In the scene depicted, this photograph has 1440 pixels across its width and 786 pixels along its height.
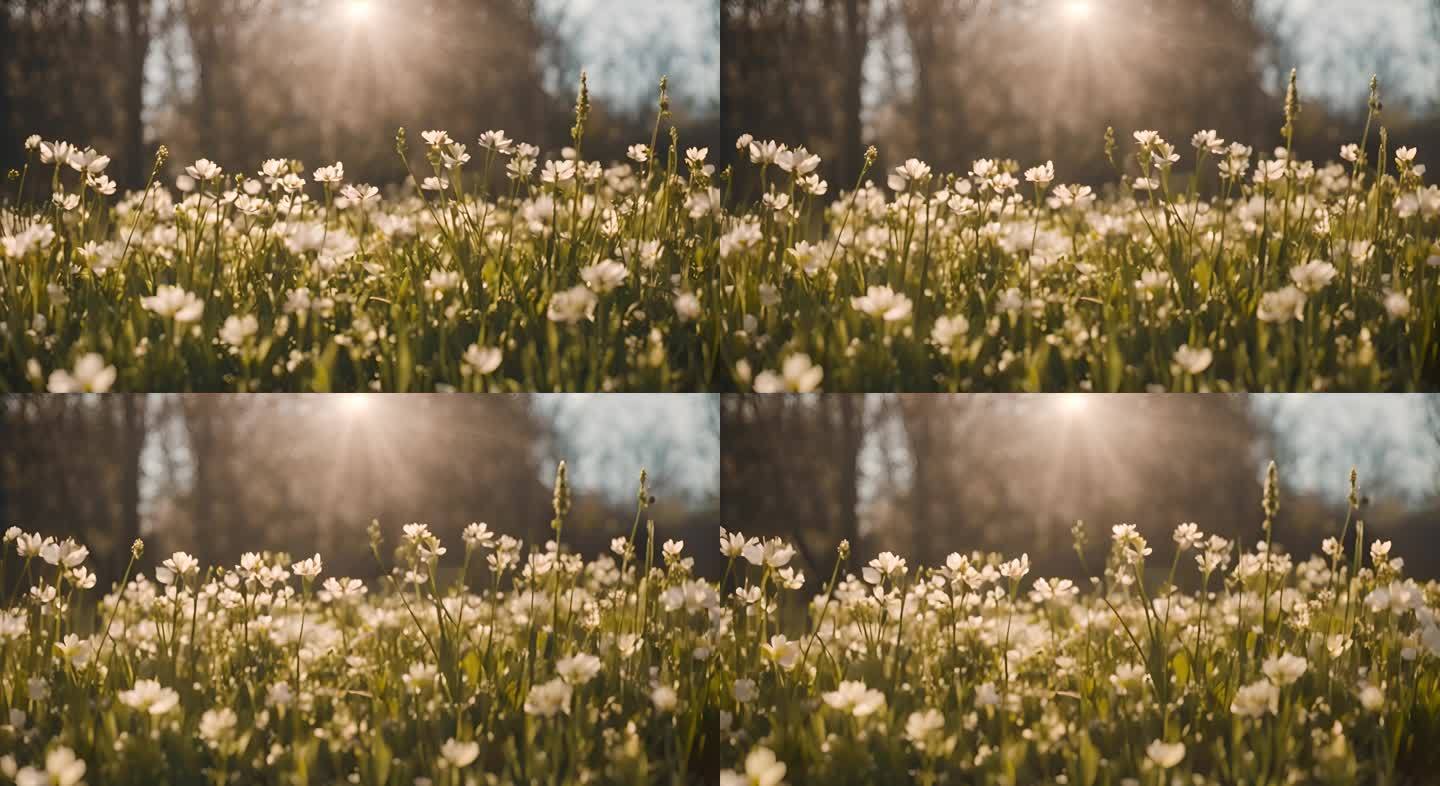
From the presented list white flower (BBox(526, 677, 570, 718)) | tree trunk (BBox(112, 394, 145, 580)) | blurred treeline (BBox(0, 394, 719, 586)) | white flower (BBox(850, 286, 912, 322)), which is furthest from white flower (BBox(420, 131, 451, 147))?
white flower (BBox(526, 677, 570, 718))

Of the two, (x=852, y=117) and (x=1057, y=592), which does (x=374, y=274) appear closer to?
(x=852, y=117)

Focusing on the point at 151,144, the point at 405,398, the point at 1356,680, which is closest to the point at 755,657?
the point at 405,398

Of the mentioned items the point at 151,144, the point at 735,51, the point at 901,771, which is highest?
the point at 735,51

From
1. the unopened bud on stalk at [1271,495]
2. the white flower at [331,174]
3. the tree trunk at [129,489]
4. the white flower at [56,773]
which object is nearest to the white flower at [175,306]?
the tree trunk at [129,489]

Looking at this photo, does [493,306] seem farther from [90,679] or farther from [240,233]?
[90,679]

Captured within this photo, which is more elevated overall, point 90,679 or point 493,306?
point 493,306

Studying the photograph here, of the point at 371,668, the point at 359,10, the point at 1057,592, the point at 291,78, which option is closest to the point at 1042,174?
the point at 1057,592
